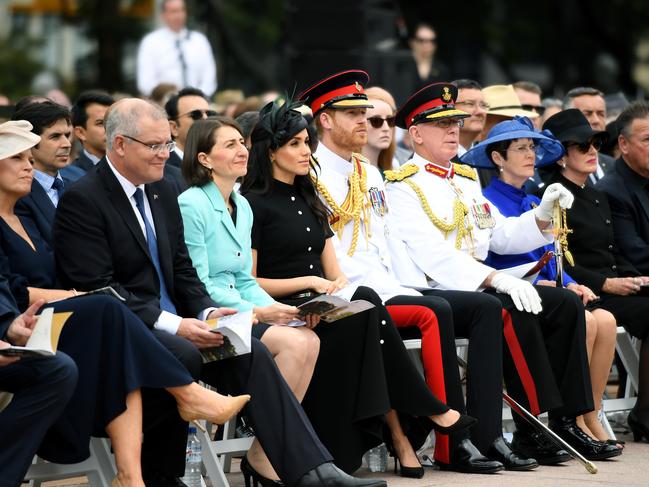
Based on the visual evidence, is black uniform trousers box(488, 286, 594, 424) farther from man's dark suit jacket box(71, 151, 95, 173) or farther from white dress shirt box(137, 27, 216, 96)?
white dress shirt box(137, 27, 216, 96)

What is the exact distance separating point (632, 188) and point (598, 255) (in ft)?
2.04

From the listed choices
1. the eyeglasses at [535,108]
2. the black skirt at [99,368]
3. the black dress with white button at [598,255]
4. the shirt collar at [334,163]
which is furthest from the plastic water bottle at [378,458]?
the eyeglasses at [535,108]

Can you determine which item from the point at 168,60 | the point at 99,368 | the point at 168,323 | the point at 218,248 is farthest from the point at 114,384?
the point at 168,60

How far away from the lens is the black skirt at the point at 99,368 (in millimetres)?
6254

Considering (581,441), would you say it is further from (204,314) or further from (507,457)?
(204,314)

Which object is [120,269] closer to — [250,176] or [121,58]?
[250,176]

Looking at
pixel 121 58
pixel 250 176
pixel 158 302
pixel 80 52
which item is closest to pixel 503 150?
pixel 250 176

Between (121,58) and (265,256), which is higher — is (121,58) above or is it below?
below

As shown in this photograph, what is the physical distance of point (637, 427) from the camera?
8.93 meters

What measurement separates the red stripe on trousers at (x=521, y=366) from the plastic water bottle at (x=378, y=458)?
0.91m

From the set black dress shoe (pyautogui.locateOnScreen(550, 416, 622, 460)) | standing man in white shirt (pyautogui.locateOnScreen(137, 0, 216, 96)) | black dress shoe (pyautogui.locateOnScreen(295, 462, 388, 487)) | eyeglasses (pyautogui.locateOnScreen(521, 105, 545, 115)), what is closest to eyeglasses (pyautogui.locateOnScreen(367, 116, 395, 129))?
eyeglasses (pyautogui.locateOnScreen(521, 105, 545, 115))

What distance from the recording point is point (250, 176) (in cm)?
795

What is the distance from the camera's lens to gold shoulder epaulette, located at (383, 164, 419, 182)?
8.61 metres

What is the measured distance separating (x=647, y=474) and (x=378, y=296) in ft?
5.45
